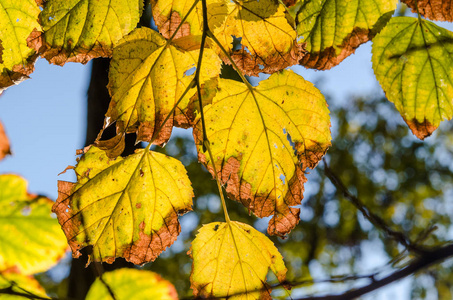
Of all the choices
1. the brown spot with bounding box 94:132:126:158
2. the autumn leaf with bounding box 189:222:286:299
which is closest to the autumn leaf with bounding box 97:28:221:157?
the brown spot with bounding box 94:132:126:158

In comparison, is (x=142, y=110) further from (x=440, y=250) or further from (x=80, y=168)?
(x=440, y=250)

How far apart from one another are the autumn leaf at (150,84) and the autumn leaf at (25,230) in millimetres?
180

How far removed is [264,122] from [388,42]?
0.28 m

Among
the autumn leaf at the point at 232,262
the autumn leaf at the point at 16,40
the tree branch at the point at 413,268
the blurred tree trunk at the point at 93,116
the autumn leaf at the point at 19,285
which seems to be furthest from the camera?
the blurred tree trunk at the point at 93,116

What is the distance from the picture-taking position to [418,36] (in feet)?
2.38

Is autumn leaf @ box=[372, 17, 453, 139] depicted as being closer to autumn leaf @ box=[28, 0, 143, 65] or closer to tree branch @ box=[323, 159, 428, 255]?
tree branch @ box=[323, 159, 428, 255]

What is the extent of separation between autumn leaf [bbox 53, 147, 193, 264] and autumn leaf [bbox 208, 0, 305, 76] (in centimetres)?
23

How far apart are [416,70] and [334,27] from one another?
182mm

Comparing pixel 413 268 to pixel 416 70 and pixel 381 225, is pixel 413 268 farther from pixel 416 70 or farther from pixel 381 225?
pixel 416 70

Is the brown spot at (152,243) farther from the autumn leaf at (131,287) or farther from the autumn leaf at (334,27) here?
the autumn leaf at (334,27)

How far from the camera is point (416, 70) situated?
0.72 meters

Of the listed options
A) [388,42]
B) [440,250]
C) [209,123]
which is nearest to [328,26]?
[388,42]

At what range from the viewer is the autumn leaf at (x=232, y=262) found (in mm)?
742

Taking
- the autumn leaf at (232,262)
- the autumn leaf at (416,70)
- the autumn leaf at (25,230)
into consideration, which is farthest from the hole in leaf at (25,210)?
the autumn leaf at (416,70)
